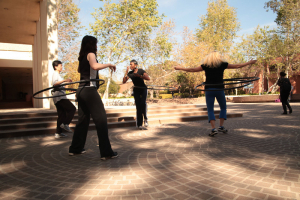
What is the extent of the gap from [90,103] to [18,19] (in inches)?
483

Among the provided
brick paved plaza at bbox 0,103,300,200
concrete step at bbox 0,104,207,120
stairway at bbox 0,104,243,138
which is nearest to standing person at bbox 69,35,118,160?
brick paved plaza at bbox 0,103,300,200

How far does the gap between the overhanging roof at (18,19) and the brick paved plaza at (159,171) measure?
915cm

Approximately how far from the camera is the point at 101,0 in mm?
22281

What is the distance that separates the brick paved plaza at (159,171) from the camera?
2.33 metres

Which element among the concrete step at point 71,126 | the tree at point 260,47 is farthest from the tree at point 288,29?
the concrete step at point 71,126

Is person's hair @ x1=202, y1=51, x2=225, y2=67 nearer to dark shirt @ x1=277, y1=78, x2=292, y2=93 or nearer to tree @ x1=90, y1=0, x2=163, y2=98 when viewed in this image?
dark shirt @ x1=277, y1=78, x2=292, y2=93

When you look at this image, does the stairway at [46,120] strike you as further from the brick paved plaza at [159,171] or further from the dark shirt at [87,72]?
the dark shirt at [87,72]

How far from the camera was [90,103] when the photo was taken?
349 cm

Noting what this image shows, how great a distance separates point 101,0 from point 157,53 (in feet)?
27.9

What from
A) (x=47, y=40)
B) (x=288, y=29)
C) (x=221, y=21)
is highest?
(x=221, y=21)

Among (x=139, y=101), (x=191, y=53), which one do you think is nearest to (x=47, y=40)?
(x=139, y=101)

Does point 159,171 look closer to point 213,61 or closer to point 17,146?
point 213,61

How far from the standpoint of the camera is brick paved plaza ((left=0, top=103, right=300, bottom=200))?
2.33 metres

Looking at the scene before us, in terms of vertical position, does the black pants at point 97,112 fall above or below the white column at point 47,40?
below
